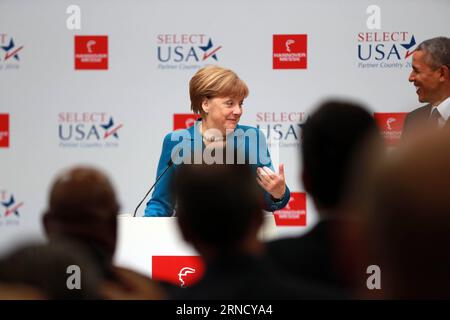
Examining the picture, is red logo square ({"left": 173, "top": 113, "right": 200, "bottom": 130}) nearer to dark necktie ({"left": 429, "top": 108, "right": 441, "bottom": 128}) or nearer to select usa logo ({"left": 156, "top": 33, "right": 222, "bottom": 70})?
select usa logo ({"left": 156, "top": 33, "right": 222, "bottom": 70})

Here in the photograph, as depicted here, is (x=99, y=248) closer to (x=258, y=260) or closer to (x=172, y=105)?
(x=258, y=260)

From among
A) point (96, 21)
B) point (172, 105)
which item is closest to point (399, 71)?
point (172, 105)

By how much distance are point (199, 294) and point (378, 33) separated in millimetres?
2770

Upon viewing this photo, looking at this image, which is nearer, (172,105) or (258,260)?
(258,260)

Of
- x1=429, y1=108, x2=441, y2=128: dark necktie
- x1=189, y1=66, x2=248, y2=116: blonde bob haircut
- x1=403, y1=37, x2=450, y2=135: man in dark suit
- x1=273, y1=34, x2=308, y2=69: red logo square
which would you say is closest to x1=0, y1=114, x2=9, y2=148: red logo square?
x1=273, y1=34, x2=308, y2=69: red logo square

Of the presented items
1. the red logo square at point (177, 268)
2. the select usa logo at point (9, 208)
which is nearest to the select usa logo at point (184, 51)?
the select usa logo at point (9, 208)

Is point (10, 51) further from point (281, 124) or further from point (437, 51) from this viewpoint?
point (437, 51)

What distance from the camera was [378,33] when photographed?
11.6 feet

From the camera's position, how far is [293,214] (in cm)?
352

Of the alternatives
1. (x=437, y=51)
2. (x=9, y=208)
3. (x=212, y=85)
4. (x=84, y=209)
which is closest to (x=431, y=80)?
(x=437, y=51)

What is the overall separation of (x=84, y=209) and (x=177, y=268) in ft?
2.48

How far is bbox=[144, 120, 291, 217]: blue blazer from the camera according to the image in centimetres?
197

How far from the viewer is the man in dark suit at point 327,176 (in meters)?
1.10

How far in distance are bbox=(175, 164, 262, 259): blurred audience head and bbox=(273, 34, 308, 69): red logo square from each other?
2627 mm
